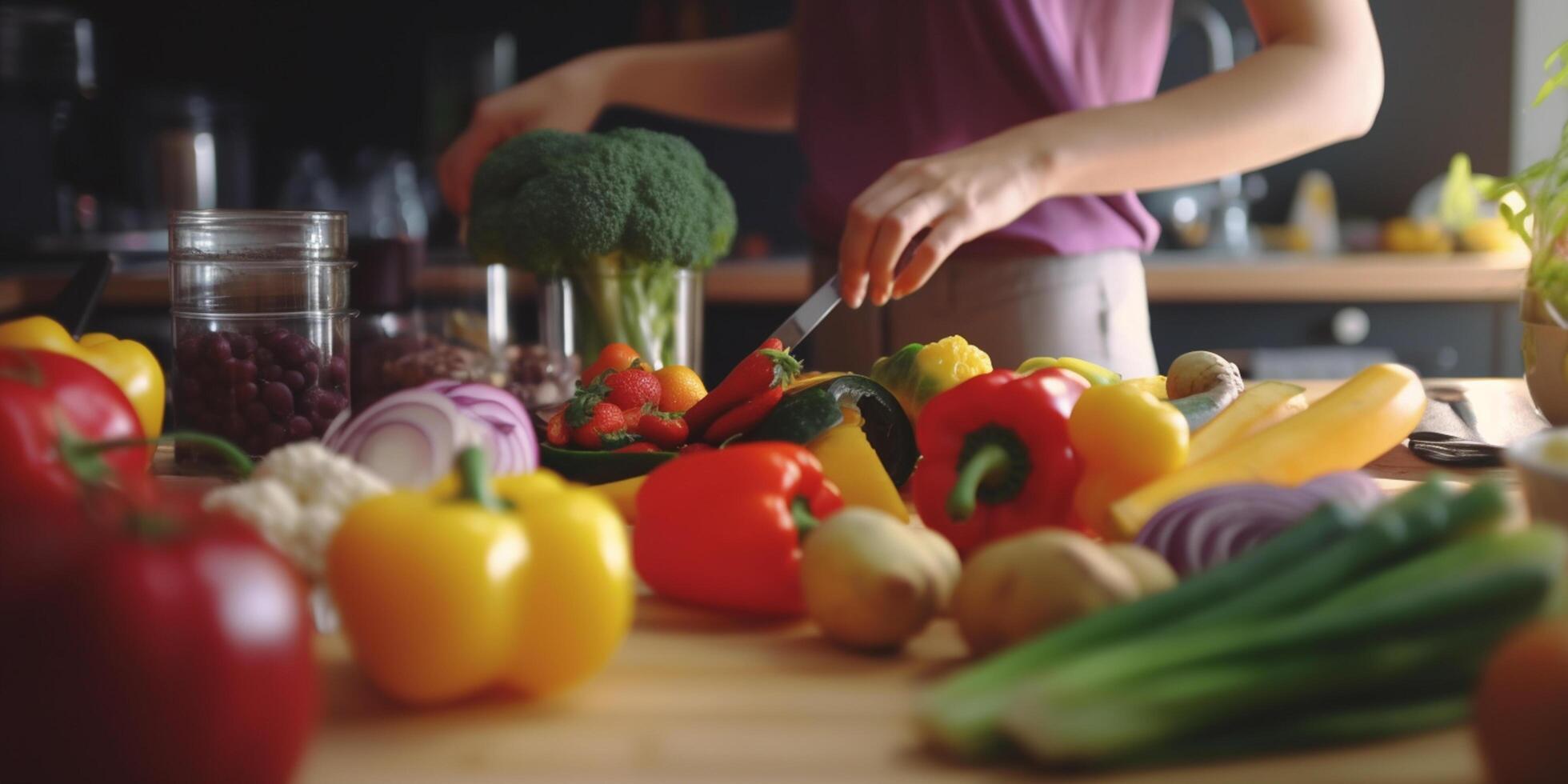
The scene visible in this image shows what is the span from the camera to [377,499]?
63 centimetres

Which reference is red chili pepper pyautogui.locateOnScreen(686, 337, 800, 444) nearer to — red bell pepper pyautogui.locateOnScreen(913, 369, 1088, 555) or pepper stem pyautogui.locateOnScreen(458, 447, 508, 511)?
red bell pepper pyautogui.locateOnScreen(913, 369, 1088, 555)

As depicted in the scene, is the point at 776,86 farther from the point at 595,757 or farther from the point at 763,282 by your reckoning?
the point at 595,757

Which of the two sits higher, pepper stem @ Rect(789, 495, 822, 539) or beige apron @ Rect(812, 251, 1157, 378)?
beige apron @ Rect(812, 251, 1157, 378)

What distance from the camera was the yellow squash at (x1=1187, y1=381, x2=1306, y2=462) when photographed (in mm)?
942

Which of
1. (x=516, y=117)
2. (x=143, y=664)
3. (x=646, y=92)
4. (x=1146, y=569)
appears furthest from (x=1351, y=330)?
(x=143, y=664)

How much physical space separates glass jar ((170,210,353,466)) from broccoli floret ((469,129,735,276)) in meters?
0.30

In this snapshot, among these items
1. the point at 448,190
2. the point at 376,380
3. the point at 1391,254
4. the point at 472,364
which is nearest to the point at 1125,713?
the point at 472,364

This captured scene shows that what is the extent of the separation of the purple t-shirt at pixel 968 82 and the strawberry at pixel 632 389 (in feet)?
2.41

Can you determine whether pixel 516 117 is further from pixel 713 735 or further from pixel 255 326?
pixel 713 735

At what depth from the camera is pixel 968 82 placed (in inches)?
71.1

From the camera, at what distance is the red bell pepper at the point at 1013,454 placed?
35.1 inches

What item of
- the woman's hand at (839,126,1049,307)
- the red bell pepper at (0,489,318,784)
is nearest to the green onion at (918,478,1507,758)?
the red bell pepper at (0,489,318,784)

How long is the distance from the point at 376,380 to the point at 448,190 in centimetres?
28

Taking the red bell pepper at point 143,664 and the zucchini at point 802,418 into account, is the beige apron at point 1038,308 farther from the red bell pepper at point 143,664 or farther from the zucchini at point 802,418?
the red bell pepper at point 143,664
